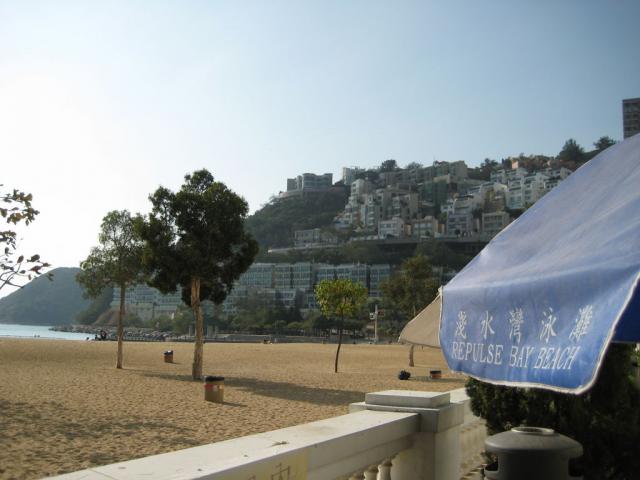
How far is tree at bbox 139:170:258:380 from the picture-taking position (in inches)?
920

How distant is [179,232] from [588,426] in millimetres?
21042

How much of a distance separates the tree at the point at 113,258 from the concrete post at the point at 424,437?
2461 centimetres

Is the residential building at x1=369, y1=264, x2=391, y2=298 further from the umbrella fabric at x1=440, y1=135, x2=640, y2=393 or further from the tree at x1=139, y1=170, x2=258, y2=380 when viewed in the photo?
the umbrella fabric at x1=440, y1=135, x2=640, y2=393

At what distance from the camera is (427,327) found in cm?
592

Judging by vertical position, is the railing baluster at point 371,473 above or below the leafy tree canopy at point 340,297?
below

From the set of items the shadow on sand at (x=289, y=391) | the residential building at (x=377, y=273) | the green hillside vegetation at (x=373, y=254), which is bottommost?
the shadow on sand at (x=289, y=391)

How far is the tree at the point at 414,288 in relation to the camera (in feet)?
112

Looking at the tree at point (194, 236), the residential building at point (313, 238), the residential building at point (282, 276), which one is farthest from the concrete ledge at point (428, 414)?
the residential building at point (313, 238)

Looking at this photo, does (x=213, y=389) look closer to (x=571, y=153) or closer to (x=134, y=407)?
(x=134, y=407)

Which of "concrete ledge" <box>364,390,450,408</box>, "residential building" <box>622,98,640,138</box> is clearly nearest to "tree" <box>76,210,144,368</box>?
"concrete ledge" <box>364,390,450,408</box>

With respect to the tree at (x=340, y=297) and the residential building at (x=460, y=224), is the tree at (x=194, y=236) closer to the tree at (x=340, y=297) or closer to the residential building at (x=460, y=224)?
the tree at (x=340, y=297)

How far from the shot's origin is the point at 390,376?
1068 inches

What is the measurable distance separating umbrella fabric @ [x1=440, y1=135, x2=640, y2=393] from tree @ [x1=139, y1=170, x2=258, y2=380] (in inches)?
800

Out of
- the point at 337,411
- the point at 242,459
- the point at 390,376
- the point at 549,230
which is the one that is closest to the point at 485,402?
the point at 549,230
